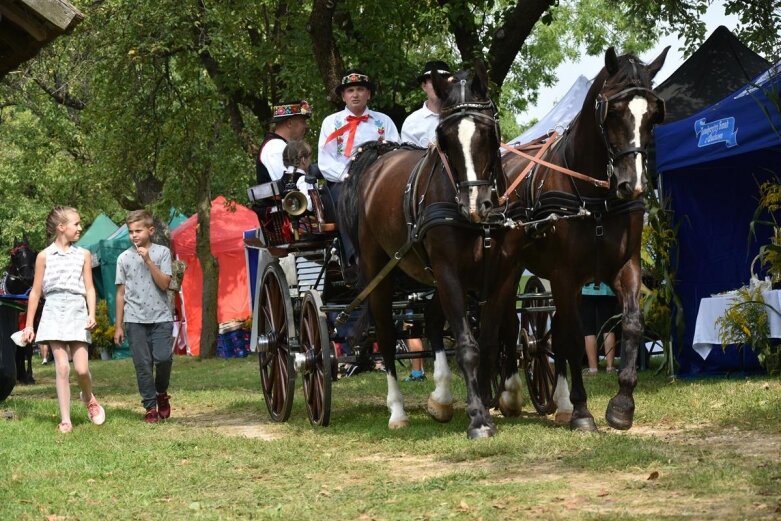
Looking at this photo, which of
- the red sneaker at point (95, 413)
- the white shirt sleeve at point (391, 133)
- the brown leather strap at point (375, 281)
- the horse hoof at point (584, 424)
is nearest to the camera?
the horse hoof at point (584, 424)

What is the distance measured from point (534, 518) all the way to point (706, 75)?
10298mm

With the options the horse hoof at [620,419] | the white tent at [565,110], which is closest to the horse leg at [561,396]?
the horse hoof at [620,419]

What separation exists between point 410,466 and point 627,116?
101 inches

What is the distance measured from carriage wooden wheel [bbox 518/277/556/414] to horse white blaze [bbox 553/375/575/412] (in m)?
0.71

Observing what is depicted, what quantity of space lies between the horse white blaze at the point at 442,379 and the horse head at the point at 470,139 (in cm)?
154

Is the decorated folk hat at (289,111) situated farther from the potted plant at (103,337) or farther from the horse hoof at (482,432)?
the potted plant at (103,337)

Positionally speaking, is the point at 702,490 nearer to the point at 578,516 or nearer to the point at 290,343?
the point at 578,516

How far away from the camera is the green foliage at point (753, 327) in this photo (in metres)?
11.5

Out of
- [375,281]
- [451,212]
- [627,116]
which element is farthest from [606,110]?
[375,281]

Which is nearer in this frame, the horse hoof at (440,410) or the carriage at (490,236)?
the carriage at (490,236)

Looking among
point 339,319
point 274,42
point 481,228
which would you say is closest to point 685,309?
point 339,319

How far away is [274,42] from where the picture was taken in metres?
19.7

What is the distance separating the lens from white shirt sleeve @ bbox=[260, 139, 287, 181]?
34.3ft

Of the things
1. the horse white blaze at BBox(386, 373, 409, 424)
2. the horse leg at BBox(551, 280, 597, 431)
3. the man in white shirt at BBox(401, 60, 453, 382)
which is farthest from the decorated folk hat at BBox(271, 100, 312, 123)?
the horse leg at BBox(551, 280, 597, 431)
